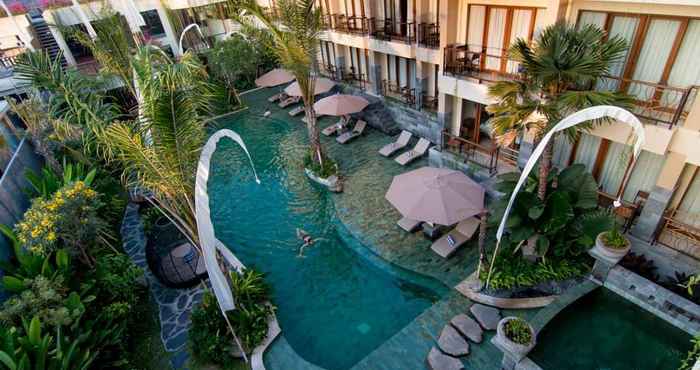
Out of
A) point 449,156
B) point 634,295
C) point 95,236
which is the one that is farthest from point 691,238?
point 95,236

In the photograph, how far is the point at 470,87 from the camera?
14.2m

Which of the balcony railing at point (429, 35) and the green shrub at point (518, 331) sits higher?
the balcony railing at point (429, 35)

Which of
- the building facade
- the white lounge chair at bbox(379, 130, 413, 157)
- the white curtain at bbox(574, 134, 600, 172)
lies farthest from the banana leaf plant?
the white lounge chair at bbox(379, 130, 413, 157)

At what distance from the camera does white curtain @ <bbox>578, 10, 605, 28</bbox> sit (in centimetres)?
1041

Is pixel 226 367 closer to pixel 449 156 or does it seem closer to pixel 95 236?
pixel 95 236

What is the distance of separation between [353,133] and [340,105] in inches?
77.3

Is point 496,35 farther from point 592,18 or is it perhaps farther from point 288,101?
point 288,101

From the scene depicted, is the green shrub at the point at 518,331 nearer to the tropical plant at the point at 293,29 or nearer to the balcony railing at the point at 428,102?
the tropical plant at the point at 293,29

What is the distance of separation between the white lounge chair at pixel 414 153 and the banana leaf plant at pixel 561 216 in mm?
7176

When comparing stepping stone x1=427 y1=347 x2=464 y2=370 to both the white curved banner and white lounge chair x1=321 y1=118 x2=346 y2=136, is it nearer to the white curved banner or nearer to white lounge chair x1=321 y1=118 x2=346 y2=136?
the white curved banner

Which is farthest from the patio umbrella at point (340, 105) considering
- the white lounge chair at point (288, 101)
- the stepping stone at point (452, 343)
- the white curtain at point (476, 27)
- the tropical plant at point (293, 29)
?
the stepping stone at point (452, 343)

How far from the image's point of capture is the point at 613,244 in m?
9.66

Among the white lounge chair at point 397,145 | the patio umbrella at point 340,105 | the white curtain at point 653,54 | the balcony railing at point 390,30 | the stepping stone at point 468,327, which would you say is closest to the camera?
the white curtain at point 653,54

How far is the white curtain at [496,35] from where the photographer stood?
1341 centimetres
